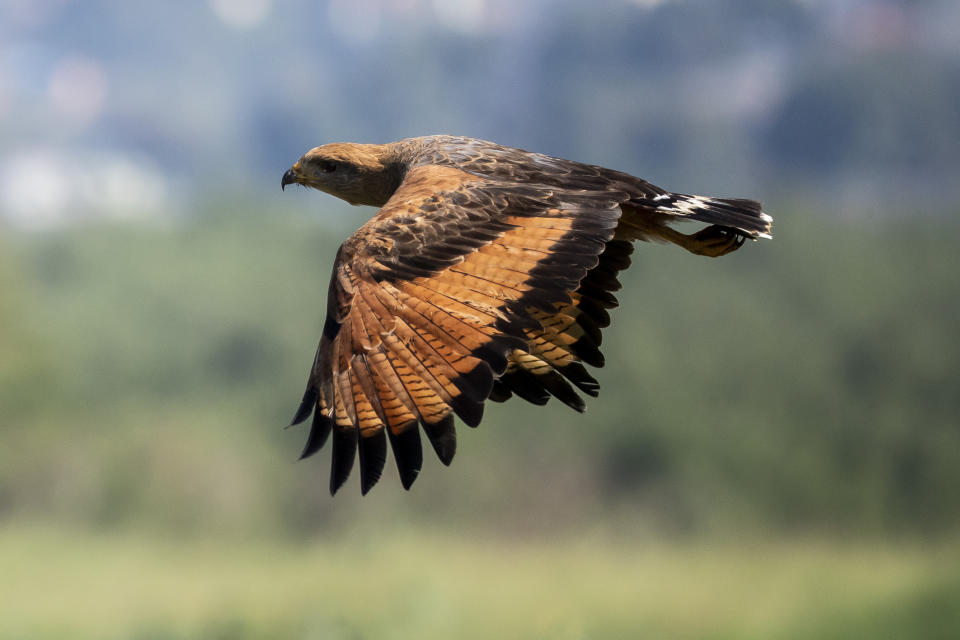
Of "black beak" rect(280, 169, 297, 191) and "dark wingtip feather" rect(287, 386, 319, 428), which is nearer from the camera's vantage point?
"dark wingtip feather" rect(287, 386, 319, 428)

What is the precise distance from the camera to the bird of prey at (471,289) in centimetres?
481

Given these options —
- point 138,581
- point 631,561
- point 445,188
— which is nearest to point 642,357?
point 631,561

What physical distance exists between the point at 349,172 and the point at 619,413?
6274 centimetres

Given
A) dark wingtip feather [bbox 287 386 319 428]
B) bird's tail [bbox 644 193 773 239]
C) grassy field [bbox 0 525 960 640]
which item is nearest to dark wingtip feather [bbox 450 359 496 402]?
dark wingtip feather [bbox 287 386 319 428]

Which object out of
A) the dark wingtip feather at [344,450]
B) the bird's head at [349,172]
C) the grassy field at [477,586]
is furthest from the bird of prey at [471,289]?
the grassy field at [477,586]

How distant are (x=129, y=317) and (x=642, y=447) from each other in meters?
37.4

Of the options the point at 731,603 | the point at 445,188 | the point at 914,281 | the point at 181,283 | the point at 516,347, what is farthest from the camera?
the point at 181,283

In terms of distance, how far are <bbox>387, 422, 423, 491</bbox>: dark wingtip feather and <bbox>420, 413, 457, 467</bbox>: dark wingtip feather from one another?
0.19ft

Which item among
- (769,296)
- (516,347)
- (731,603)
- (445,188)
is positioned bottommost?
(731,603)

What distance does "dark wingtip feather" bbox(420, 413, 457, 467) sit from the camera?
15.0 feet

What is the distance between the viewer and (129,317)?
82375mm

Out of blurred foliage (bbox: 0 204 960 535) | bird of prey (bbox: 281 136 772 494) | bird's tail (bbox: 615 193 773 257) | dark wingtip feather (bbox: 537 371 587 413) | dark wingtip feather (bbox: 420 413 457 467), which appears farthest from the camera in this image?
blurred foliage (bbox: 0 204 960 535)

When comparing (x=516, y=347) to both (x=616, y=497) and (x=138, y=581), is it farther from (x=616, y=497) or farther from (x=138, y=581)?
(x=616, y=497)

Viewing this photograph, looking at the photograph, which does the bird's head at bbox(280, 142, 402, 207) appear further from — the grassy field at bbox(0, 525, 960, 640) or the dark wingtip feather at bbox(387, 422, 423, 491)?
the grassy field at bbox(0, 525, 960, 640)
